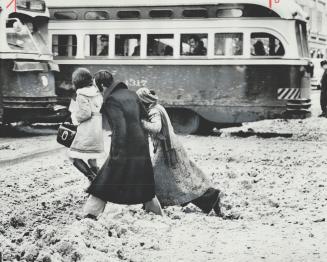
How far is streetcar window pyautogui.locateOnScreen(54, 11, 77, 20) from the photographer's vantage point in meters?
17.5

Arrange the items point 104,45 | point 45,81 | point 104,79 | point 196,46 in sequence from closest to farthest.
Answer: point 104,79 < point 45,81 < point 196,46 < point 104,45

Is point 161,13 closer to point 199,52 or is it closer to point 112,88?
point 199,52

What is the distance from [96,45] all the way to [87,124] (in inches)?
384

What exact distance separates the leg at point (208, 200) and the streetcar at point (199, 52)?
8.65 meters

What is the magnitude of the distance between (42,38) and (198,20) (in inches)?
146

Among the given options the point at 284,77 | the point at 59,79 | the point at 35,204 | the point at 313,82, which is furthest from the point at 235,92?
the point at 313,82

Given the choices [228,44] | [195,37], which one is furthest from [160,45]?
[228,44]

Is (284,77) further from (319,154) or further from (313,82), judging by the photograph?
(313,82)

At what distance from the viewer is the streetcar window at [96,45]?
1720 centimetres

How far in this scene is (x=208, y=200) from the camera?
7.53 metres

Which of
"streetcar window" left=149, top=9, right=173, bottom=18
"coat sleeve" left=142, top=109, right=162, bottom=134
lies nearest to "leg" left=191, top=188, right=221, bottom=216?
"coat sleeve" left=142, top=109, right=162, bottom=134

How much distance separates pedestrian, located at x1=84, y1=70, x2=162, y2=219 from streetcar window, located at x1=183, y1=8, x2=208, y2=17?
9998mm

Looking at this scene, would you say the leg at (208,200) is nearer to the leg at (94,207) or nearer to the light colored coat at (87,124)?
the leg at (94,207)

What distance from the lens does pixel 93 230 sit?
6.36 m
